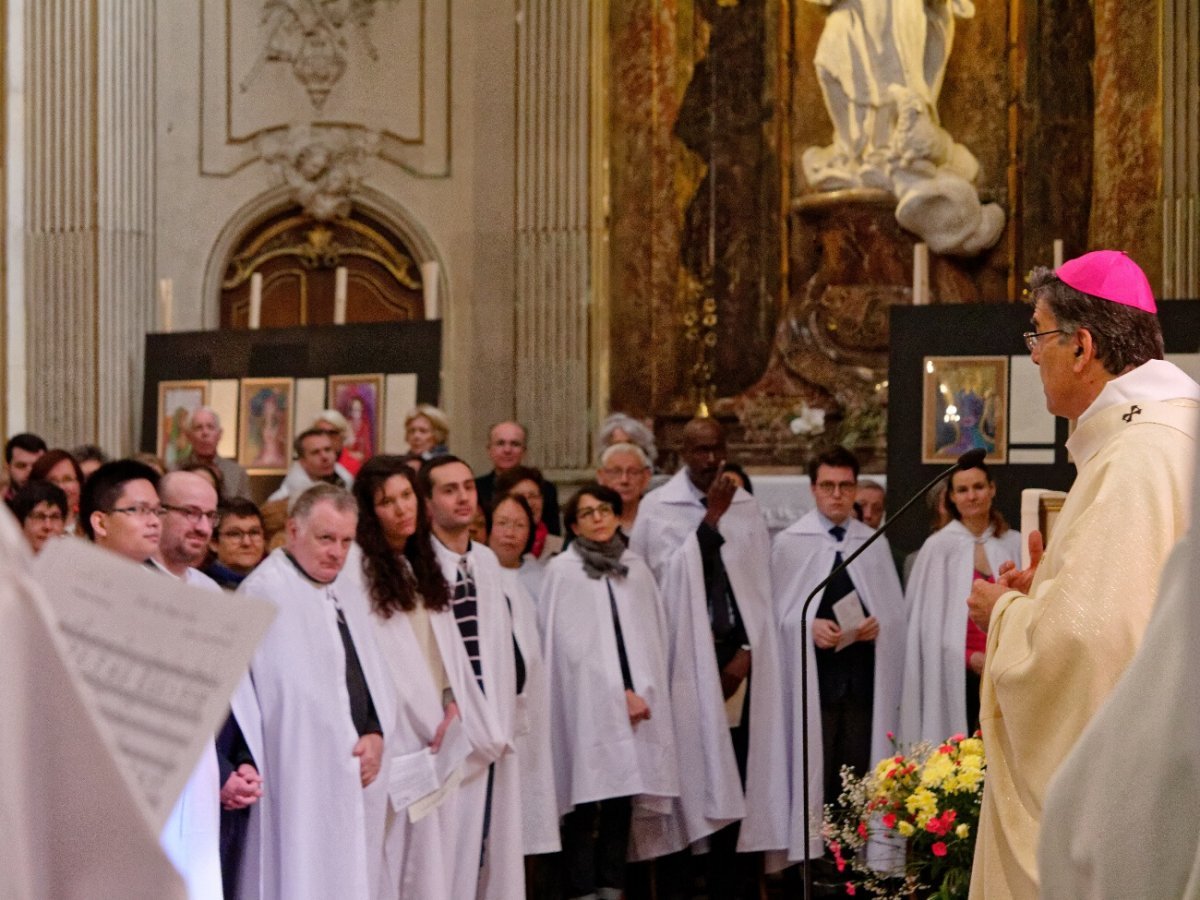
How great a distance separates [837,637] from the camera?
7.96m

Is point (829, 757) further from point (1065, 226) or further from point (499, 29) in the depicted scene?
point (499, 29)

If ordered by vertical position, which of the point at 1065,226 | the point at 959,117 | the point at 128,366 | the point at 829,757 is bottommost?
the point at 829,757

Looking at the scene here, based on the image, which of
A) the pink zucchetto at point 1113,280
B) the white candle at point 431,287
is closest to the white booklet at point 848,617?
the pink zucchetto at point 1113,280

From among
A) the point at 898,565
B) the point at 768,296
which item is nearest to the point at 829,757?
the point at 898,565

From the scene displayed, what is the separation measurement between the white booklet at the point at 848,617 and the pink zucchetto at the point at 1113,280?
13.5 ft

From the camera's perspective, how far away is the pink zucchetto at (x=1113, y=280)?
394 centimetres

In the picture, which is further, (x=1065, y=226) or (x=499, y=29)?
(x=499, y=29)

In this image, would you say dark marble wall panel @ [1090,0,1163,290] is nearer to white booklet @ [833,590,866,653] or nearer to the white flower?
the white flower

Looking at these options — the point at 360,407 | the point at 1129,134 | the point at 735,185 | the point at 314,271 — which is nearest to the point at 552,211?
the point at 735,185

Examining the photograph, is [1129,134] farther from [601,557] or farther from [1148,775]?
[1148,775]

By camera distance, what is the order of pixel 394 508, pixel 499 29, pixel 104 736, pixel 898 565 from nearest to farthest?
1. pixel 104 736
2. pixel 394 508
3. pixel 898 565
4. pixel 499 29

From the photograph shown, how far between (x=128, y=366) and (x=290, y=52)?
2538mm

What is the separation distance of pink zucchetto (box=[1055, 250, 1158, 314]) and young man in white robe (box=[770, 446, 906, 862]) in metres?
4.13

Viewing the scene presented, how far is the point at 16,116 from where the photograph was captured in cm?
1296
